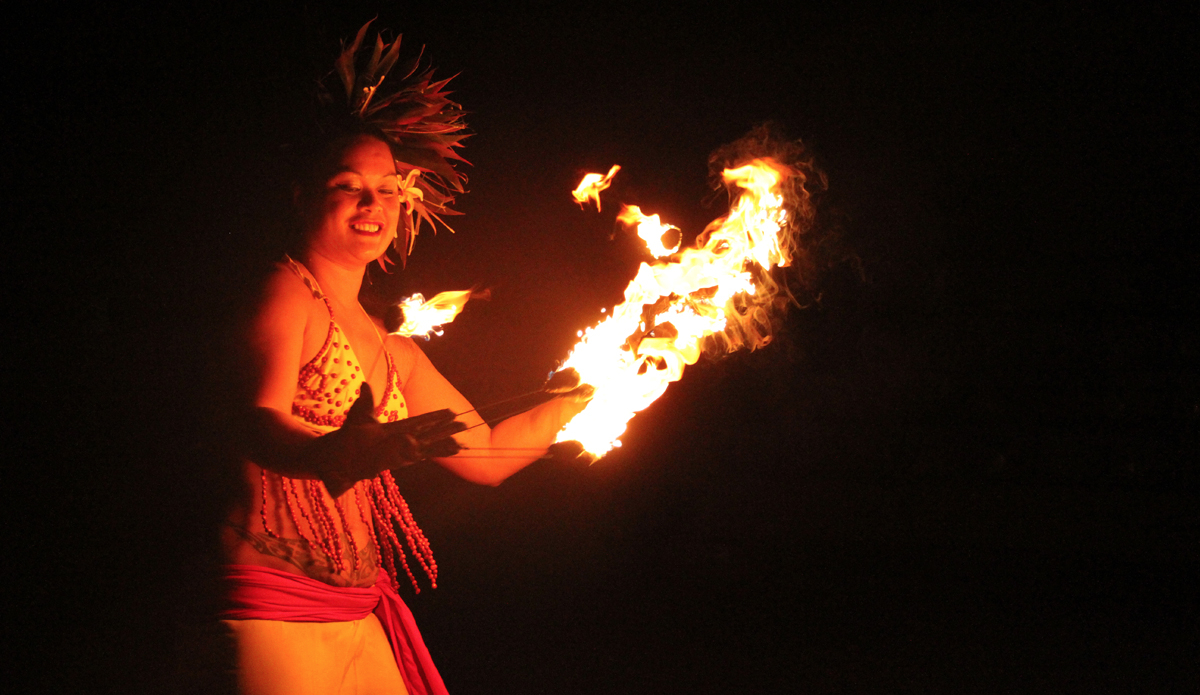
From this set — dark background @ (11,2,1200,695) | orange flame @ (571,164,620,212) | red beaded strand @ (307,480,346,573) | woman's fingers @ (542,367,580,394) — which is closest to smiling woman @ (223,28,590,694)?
red beaded strand @ (307,480,346,573)

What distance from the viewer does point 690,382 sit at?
2357 millimetres

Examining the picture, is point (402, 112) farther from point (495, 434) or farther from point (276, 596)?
point (276, 596)

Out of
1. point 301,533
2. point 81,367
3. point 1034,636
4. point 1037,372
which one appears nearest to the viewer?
point 301,533

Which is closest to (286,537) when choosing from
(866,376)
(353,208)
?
(353,208)

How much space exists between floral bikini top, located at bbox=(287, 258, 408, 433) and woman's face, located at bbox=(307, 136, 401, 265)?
3.9 inches

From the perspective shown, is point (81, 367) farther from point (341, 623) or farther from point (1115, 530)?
point (1115, 530)

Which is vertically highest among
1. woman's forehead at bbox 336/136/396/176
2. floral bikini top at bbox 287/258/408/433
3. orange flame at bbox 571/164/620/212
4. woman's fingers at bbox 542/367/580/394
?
orange flame at bbox 571/164/620/212

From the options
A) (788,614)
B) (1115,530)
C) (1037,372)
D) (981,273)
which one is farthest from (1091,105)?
(788,614)

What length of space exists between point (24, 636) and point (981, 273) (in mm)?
2663

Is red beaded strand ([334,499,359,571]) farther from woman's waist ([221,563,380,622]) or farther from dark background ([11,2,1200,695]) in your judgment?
dark background ([11,2,1200,695])

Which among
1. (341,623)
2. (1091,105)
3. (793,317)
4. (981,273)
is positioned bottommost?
(341,623)

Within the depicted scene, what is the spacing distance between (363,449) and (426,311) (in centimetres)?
64

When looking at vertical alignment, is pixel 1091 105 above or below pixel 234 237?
above

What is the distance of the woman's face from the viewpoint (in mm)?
1649
